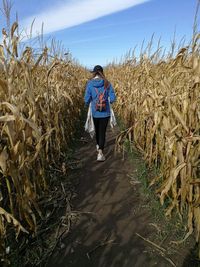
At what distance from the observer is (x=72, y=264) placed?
2598 millimetres

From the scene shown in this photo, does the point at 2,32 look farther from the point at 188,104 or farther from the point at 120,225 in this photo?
the point at 120,225

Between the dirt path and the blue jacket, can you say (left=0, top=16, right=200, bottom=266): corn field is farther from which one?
the blue jacket

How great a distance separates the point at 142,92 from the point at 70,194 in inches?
92.5

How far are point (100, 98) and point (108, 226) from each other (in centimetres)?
270

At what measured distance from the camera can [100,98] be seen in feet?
17.4

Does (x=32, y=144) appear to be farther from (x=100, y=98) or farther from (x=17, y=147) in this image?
(x=100, y=98)

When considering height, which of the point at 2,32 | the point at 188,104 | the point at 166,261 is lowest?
the point at 166,261

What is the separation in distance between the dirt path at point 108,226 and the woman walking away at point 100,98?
1001 mm

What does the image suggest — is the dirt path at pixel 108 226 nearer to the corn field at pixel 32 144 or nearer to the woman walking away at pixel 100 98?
the corn field at pixel 32 144

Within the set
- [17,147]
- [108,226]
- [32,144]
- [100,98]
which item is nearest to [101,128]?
[100,98]

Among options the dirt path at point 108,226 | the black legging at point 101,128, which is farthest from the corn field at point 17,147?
the black legging at point 101,128

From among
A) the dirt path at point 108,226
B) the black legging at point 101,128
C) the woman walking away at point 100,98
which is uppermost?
the woman walking away at point 100,98

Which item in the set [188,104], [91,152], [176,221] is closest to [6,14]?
[188,104]

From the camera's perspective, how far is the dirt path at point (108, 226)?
263 cm
